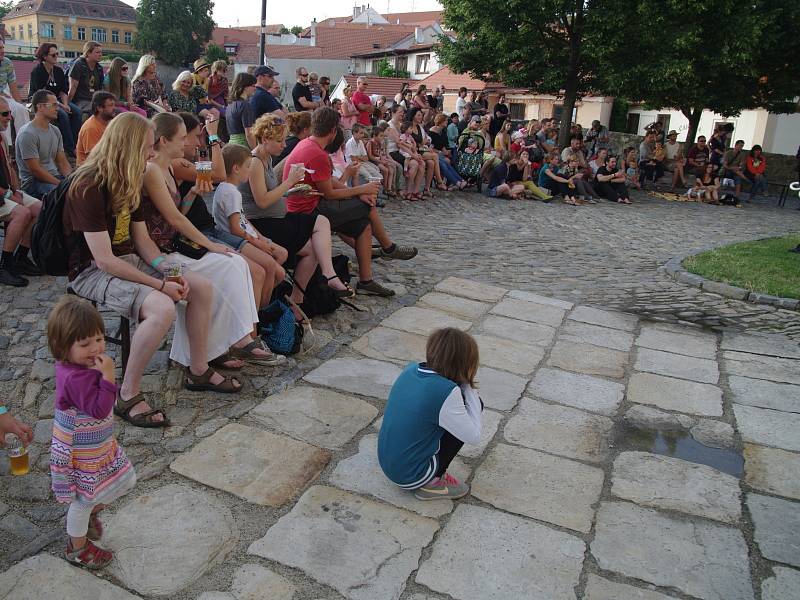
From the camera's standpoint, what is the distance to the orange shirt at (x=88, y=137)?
604 centimetres

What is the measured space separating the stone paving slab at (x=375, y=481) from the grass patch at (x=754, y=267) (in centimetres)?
528

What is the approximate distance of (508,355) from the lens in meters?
5.13

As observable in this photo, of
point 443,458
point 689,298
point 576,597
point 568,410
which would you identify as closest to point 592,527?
point 576,597

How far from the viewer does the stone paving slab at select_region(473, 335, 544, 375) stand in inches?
193

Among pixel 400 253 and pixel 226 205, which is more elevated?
pixel 226 205

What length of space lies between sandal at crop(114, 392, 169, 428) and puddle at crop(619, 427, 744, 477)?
2.60m

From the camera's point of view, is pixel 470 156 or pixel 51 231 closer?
pixel 51 231

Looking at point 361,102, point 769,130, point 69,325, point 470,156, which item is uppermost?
point 769,130

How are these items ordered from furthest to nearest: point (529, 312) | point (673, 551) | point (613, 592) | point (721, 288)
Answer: point (721, 288), point (529, 312), point (673, 551), point (613, 592)

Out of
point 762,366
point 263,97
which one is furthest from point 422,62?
point 762,366

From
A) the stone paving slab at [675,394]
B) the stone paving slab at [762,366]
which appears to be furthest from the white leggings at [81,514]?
the stone paving slab at [762,366]

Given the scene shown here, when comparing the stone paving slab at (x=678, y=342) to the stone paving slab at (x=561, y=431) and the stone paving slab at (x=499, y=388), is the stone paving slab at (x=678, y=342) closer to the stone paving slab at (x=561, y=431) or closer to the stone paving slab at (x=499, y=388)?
the stone paving slab at (x=499, y=388)

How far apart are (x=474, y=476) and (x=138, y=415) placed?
182 cm

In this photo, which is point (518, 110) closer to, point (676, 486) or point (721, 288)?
point (721, 288)
